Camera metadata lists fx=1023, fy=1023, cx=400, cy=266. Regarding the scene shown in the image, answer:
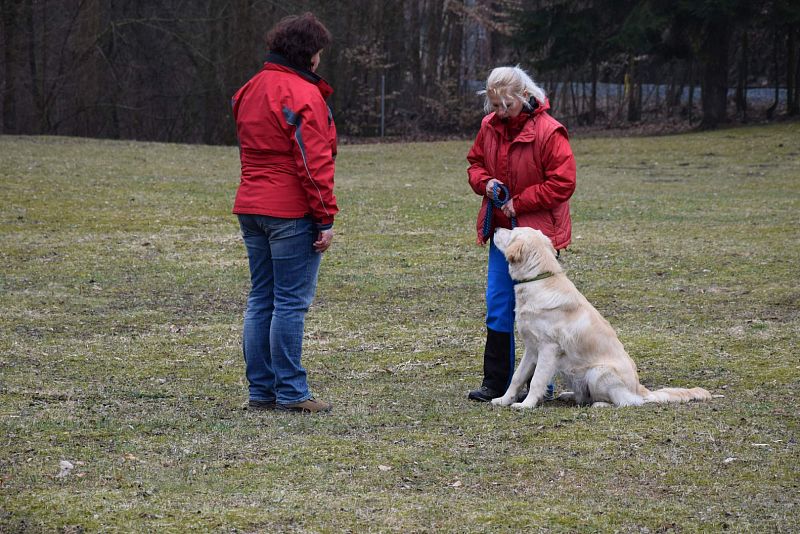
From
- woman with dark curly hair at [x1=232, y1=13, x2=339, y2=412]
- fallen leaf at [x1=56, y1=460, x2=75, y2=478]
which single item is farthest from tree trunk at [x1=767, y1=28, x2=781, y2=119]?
fallen leaf at [x1=56, y1=460, x2=75, y2=478]

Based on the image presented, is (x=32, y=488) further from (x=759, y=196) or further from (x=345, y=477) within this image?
(x=759, y=196)

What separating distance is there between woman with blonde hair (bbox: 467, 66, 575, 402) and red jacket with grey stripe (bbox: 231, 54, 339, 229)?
42.3 inches

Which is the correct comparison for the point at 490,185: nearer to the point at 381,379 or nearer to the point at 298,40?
the point at 298,40

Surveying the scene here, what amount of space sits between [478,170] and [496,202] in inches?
9.6

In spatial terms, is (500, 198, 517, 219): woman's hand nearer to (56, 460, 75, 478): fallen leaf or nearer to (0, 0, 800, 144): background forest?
(56, 460, 75, 478): fallen leaf

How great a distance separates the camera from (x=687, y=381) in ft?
22.6

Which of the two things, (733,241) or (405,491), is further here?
(733,241)

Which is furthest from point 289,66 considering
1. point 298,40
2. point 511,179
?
point 511,179

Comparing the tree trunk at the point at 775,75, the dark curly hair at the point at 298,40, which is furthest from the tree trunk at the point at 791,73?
the dark curly hair at the point at 298,40

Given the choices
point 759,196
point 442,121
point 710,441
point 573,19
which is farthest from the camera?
point 442,121

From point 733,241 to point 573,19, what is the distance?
18.1 metres

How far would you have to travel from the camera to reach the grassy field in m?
4.26

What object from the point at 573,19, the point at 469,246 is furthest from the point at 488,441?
the point at 573,19

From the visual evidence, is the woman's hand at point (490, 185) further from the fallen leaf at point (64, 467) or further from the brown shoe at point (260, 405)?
the fallen leaf at point (64, 467)
